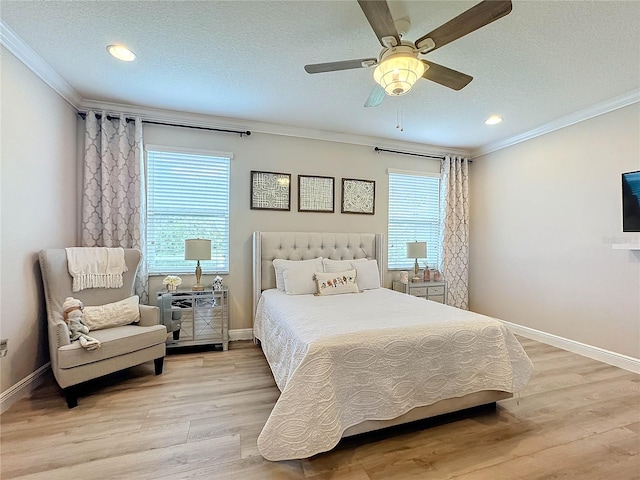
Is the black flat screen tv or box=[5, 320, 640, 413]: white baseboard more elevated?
the black flat screen tv

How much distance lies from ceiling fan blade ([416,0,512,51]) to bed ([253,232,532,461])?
5.91ft

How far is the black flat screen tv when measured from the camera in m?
2.92

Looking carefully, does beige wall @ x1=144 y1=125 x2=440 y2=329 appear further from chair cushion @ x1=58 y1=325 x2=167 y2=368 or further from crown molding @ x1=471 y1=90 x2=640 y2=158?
crown molding @ x1=471 y1=90 x2=640 y2=158

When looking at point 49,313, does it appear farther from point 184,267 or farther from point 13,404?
point 184,267

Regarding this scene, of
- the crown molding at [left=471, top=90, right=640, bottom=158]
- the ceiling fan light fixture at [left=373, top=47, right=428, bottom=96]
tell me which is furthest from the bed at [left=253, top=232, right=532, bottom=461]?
the crown molding at [left=471, top=90, right=640, bottom=158]

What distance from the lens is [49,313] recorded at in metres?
2.50

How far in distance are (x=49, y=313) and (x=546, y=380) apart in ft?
14.6

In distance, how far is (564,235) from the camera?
12.0 feet

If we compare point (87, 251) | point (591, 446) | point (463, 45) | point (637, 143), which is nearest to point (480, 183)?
point (637, 143)

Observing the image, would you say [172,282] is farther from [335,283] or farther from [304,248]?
[335,283]

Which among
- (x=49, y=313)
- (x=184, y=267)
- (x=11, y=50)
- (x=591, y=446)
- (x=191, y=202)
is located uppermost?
(x=11, y=50)

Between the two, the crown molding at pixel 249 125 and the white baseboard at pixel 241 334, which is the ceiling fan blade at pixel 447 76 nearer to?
the crown molding at pixel 249 125

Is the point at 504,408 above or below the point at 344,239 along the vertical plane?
below

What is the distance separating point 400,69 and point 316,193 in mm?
2391
